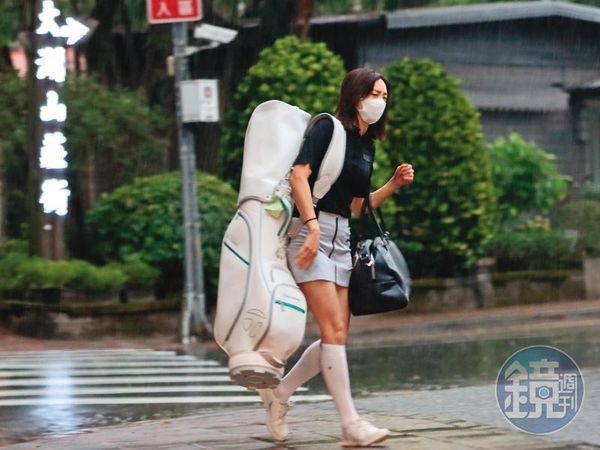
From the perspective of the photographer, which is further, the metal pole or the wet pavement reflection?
the metal pole

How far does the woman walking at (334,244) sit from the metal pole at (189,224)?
29.1ft

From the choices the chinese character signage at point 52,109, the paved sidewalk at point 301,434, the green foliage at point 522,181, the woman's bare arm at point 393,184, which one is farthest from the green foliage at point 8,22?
the woman's bare arm at point 393,184

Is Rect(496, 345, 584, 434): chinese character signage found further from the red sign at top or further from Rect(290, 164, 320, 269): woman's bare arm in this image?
the red sign at top

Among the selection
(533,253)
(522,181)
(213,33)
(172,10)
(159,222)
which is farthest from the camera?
(522,181)

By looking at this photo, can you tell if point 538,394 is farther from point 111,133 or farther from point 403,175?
point 111,133

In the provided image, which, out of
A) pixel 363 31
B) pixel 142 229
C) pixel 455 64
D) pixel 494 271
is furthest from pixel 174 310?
pixel 455 64

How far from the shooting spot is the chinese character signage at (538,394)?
7.54m

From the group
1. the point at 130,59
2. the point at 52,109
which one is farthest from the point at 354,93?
the point at 130,59

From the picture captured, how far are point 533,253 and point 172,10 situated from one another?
7243mm

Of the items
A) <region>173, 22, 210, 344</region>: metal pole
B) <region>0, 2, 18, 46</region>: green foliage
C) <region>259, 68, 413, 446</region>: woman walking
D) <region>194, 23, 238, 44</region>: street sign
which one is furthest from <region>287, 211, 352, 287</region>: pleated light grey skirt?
<region>0, 2, 18, 46</region>: green foliage

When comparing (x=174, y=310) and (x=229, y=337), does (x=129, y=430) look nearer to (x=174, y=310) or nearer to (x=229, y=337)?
(x=229, y=337)

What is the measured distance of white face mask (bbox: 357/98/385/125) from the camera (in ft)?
23.4

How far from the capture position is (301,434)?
7391mm

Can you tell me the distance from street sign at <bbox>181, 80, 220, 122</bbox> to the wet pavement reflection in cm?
306
